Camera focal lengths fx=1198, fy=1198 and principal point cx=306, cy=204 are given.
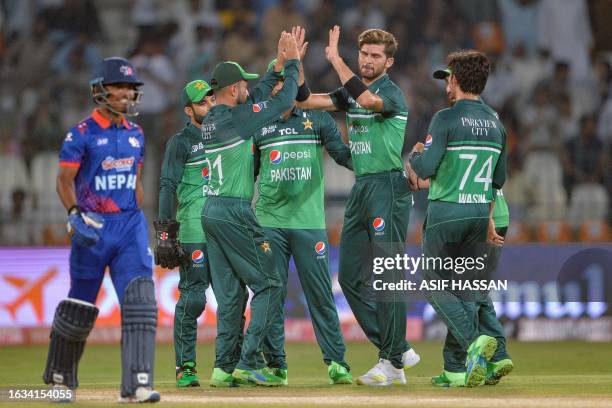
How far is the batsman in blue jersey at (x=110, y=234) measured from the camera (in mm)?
8156

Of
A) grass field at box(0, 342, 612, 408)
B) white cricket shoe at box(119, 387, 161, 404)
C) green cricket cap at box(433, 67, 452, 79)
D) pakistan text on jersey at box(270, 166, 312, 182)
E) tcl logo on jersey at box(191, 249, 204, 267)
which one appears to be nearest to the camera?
white cricket shoe at box(119, 387, 161, 404)

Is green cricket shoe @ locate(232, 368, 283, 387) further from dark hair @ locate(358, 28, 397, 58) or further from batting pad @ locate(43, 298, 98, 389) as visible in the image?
dark hair @ locate(358, 28, 397, 58)

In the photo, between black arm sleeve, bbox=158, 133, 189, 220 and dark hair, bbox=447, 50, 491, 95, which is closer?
dark hair, bbox=447, 50, 491, 95

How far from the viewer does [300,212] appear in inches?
407

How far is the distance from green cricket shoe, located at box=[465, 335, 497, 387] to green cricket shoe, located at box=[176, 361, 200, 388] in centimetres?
244

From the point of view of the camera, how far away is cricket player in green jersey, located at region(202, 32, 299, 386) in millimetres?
9633

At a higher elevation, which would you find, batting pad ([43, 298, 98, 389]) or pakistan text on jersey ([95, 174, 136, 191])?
pakistan text on jersey ([95, 174, 136, 191])

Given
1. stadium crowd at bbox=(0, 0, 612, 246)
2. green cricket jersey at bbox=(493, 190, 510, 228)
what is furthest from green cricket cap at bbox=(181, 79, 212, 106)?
stadium crowd at bbox=(0, 0, 612, 246)

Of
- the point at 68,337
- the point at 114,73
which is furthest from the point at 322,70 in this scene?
the point at 68,337

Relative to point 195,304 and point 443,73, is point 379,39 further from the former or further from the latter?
point 195,304

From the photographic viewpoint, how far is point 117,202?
8.28 metres

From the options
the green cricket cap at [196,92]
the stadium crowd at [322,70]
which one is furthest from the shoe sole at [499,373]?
the stadium crowd at [322,70]

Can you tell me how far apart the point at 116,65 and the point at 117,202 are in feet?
3.12

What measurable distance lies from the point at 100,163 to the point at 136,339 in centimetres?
123
